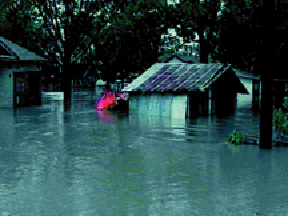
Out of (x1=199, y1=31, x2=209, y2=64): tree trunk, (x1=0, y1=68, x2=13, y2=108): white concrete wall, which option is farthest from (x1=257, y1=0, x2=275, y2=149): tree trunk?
(x1=199, y1=31, x2=209, y2=64): tree trunk

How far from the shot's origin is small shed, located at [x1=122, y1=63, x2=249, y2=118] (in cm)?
3238

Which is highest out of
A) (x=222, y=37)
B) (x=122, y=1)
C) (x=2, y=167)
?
(x=122, y=1)

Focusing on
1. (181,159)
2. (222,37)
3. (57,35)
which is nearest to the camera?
(181,159)

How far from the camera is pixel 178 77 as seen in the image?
33906 mm

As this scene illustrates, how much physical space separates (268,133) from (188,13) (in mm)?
30913

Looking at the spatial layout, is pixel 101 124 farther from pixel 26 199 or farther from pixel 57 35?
pixel 57 35

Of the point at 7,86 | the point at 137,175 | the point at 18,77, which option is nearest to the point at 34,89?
the point at 18,77

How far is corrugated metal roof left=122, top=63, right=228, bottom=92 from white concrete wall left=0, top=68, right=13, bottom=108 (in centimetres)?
1153

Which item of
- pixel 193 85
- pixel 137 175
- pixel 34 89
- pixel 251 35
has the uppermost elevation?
pixel 251 35

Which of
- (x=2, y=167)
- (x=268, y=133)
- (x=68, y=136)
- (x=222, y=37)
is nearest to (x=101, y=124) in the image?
(x=68, y=136)

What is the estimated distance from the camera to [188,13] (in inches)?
1826

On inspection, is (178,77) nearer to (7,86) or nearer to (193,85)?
(193,85)

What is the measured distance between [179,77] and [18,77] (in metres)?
15.5

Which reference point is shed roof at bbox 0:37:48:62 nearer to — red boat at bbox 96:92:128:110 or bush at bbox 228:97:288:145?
red boat at bbox 96:92:128:110
